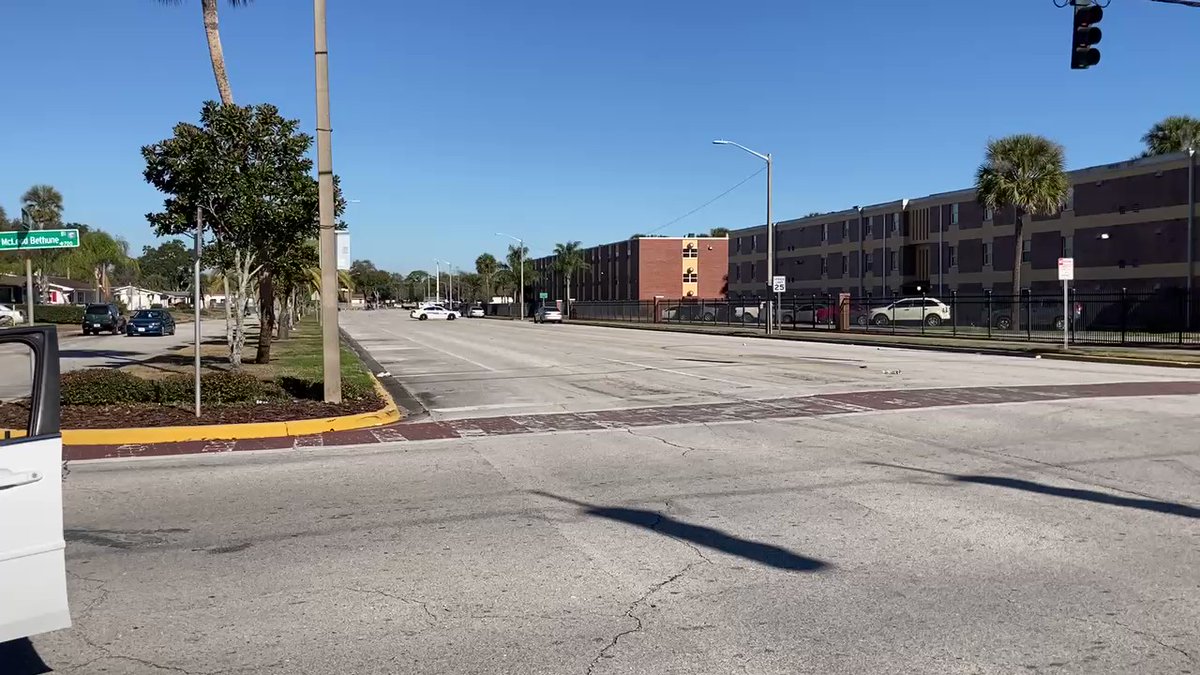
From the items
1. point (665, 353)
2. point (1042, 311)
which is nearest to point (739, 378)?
point (665, 353)

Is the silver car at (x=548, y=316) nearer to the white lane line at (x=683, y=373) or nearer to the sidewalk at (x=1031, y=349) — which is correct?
the sidewalk at (x=1031, y=349)

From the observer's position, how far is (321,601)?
4902 mm

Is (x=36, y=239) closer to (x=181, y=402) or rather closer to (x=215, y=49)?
(x=181, y=402)

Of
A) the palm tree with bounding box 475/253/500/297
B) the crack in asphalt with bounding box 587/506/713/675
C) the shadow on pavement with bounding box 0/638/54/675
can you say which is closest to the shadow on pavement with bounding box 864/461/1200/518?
the crack in asphalt with bounding box 587/506/713/675

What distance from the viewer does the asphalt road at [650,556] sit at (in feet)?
13.9

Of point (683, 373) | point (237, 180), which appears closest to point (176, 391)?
point (237, 180)

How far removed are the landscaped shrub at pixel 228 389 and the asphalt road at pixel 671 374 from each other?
8.85 ft

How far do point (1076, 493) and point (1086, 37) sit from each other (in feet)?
29.8

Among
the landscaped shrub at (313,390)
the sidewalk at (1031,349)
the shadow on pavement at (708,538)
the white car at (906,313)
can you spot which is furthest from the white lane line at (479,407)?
the white car at (906,313)

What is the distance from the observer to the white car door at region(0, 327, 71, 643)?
3236 millimetres

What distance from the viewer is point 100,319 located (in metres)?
45.6

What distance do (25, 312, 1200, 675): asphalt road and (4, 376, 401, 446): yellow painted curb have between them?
132cm

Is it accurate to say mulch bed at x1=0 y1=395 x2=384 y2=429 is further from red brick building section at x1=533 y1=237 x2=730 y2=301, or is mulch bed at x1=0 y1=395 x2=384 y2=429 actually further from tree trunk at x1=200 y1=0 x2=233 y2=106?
red brick building section at x1=533 y1=237 x2=730 y2=301

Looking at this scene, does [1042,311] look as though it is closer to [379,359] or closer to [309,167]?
[379,359]
